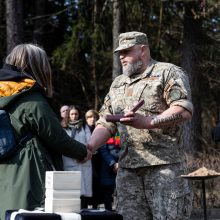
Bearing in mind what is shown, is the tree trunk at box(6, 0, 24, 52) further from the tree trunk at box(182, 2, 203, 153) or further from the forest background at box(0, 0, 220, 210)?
the tree trunk at box(182, 2, 203, 153)

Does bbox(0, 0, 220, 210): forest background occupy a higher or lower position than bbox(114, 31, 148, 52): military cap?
higher

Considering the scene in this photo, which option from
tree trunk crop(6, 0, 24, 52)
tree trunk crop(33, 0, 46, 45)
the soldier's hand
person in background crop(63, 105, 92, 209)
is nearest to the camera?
the soldier's hand

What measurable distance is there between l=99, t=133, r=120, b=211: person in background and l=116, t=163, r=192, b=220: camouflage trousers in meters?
4.67

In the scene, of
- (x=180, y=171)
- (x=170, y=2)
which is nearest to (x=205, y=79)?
(x=170, y=2)

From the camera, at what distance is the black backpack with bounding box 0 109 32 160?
429 cm

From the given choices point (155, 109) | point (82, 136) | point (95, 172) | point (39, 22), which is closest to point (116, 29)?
point (95, 172)

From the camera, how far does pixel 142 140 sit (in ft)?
15.8

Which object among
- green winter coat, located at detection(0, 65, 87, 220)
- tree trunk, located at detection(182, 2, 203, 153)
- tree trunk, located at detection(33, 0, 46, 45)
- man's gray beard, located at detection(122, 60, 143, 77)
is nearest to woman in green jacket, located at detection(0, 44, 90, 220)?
green winter coat, located at detection(0, 65, 87, 220)

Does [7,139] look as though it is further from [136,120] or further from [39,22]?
[39,22]

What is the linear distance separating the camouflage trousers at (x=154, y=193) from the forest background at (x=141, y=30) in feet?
22.2

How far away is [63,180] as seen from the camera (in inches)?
158

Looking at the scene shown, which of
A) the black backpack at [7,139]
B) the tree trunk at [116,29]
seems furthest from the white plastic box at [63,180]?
the tree trunk at [116,29]

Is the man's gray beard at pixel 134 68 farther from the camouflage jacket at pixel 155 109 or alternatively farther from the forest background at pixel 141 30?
the forest background at pixel 141 30

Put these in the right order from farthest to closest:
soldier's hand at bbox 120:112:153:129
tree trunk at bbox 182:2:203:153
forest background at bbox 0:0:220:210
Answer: tree trunk at bbox 182:2:203:153 → forest background at bbox 0:0:220:210 → soldier's hand at bbox 120:112:153:129
